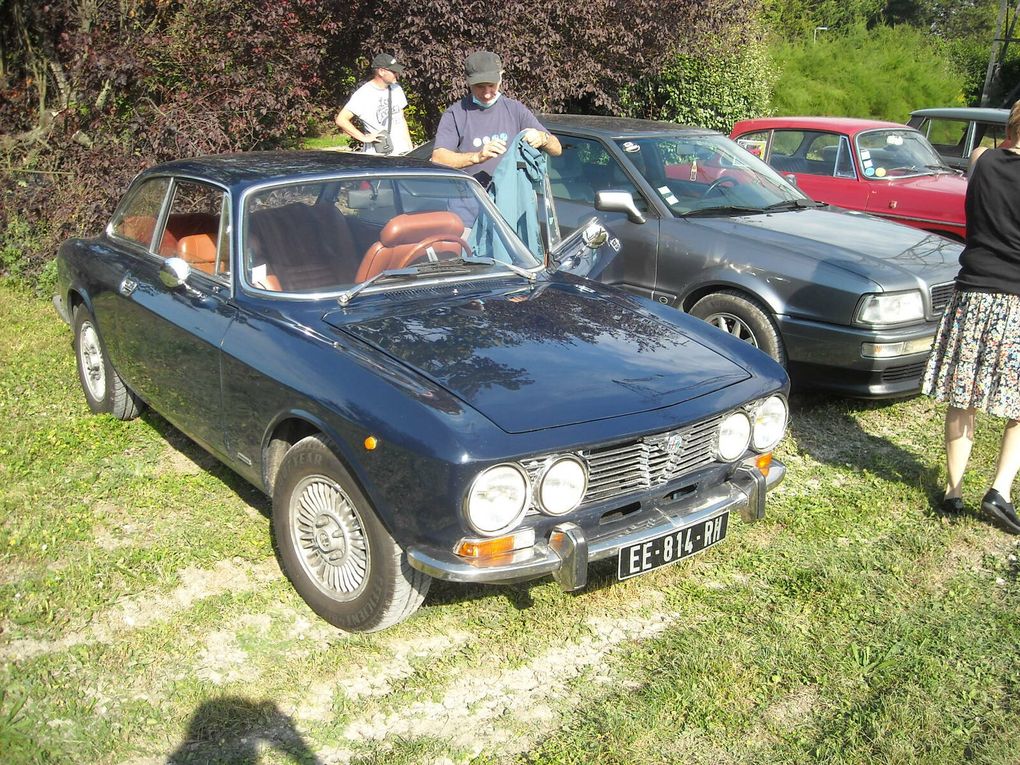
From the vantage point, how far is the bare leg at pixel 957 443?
4.64 m

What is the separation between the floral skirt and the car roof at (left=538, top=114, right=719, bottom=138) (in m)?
2.96

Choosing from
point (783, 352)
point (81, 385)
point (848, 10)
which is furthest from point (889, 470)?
point (848, 10)

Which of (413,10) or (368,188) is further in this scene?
(413,10)

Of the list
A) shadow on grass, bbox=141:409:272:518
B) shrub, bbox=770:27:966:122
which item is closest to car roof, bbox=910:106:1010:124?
shadow on grass, bbox=141:409:272:518

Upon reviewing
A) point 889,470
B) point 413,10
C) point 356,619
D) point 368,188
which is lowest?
point 889,470

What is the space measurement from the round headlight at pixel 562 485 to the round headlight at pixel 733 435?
74 centimetres

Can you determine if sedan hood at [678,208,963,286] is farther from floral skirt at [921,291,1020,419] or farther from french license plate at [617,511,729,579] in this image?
french license plate at [617,511,729,579]

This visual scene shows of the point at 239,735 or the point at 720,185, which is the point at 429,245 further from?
the point at 720,185

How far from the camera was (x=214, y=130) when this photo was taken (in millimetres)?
8531

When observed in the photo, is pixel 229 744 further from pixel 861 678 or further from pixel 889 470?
pixel 889 470

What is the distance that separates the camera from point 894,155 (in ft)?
30.7

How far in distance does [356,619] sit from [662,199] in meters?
4.04

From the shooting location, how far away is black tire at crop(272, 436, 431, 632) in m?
3.31

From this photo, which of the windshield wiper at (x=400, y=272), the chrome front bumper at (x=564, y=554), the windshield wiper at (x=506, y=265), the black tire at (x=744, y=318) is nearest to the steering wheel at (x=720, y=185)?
the black tire at (x=744, y=318)
